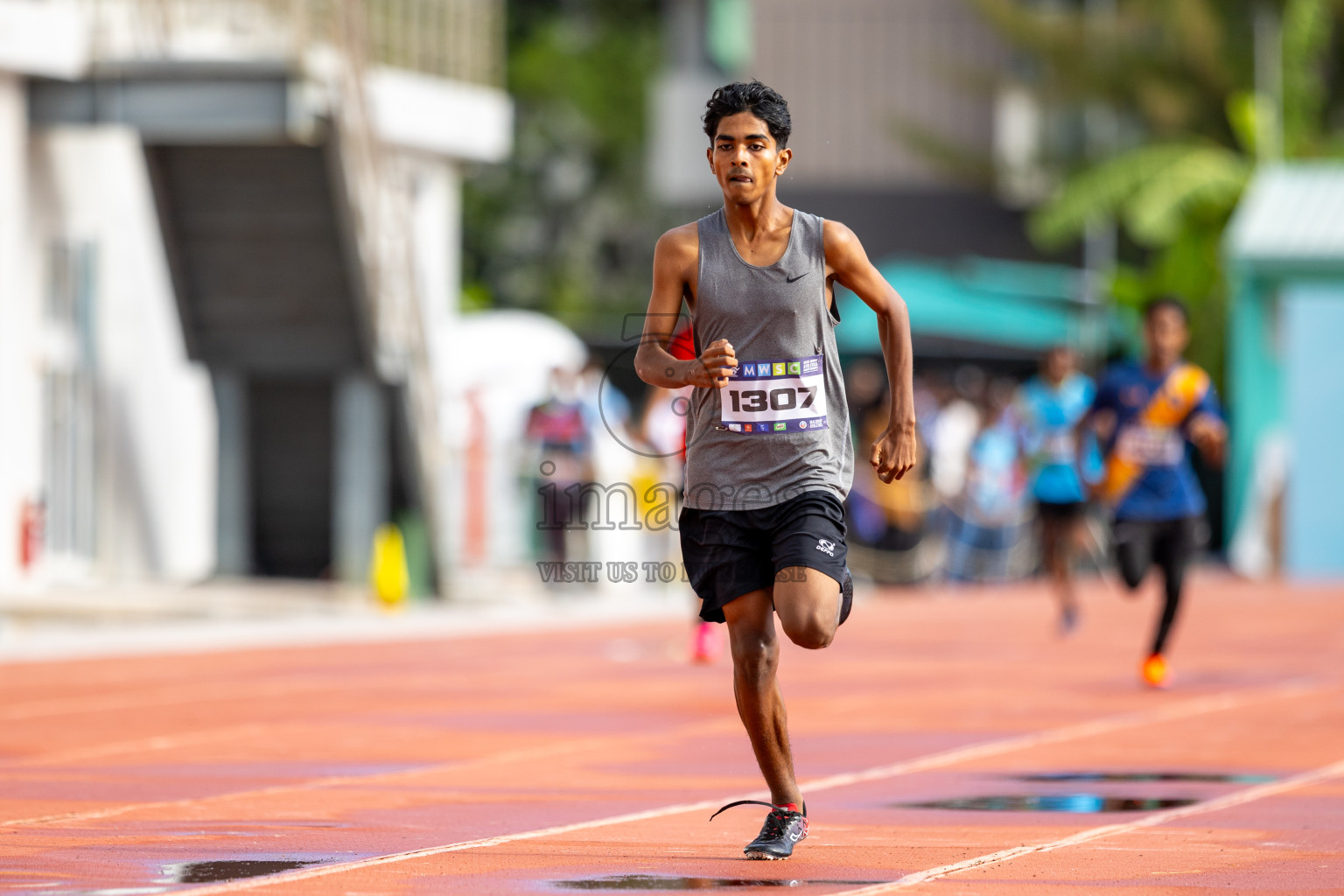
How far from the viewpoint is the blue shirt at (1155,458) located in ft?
42.3

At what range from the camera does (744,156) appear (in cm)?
667

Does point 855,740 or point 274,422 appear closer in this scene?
point 855,740

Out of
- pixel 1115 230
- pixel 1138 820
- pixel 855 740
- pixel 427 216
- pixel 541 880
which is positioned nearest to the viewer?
pixel 541 880

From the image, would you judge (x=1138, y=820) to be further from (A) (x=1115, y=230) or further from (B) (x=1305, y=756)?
(A) (x=1115, y=230)

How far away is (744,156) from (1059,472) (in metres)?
11.5

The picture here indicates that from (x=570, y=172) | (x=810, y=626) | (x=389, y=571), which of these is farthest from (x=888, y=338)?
(x=570, y=172)

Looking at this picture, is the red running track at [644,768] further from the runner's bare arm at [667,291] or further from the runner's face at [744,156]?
the runner's face at [744,156]

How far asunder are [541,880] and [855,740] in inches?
171

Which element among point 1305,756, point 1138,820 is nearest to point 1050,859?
point 1138,820

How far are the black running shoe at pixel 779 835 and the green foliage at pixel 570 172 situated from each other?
146 ft

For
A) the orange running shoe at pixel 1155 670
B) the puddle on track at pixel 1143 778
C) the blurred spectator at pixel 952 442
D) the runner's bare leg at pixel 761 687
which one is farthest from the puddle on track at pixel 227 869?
the blurred spectator at pixel 952 442

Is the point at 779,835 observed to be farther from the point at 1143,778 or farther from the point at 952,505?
the point at 952,505

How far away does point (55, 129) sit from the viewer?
20.0 m

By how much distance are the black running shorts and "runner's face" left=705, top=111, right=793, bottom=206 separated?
33.0 inches
